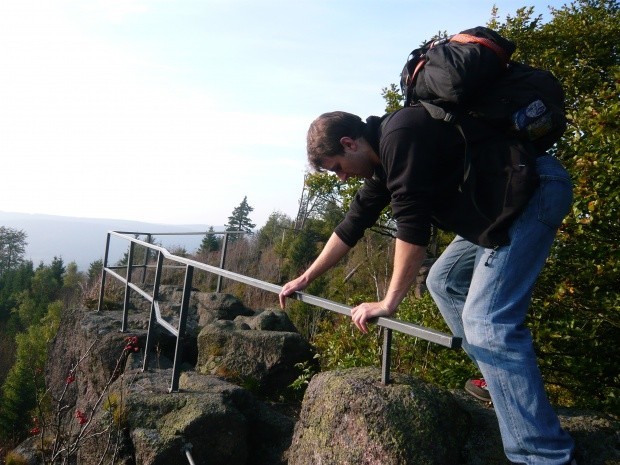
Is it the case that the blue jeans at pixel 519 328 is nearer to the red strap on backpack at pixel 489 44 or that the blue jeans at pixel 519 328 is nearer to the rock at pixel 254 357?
the red strap on backpack at pixel 489 44

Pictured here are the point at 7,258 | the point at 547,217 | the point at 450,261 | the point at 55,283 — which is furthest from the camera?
the point at 7,258

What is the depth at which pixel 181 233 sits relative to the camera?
25.5ft

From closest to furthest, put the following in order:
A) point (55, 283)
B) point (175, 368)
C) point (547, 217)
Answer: point (547, 217) < point (175, 368) < point (55, 283)

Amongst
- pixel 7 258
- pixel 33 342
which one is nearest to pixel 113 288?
pixel 33 342

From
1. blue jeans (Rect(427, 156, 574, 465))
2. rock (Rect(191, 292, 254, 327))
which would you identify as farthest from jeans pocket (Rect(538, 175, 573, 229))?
rock (Rect(191, 292, 254, 327))

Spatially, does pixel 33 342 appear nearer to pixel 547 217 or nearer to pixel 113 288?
pixel 113 288

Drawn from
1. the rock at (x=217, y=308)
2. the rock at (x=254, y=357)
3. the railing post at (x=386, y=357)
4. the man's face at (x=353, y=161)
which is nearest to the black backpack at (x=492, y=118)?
the man's face at (x=353, y=161)

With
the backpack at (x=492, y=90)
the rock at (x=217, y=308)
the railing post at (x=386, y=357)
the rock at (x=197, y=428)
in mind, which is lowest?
the rock at (x=197, y=428)

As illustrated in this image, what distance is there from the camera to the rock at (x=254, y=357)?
5375 millimetres

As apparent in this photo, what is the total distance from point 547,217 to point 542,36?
9.21 meters

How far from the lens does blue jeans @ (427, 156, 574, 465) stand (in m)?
2.25

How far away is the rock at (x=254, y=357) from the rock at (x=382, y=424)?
8.23ft

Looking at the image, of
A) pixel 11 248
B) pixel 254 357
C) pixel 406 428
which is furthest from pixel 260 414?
pixel 11 248

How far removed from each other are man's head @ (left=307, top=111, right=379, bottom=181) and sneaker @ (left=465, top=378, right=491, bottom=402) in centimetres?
120
